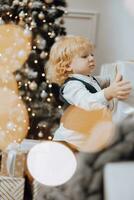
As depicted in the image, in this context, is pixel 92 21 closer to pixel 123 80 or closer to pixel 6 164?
pixel 123 80

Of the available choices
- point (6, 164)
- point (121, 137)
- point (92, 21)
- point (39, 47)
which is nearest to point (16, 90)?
point (39, 47)

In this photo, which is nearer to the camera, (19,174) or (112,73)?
(112,73)

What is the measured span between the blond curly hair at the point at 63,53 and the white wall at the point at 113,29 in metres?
0.06

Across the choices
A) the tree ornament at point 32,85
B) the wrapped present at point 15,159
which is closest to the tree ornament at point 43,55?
the tree ornament at point 32,85

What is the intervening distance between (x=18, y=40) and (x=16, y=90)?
0.65ft

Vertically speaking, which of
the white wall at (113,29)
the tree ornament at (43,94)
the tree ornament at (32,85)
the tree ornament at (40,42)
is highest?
the white wall at (113,29)

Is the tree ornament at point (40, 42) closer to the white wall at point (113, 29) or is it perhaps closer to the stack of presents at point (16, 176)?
the white wall at point (113, 29)

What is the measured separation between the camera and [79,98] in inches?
49.6

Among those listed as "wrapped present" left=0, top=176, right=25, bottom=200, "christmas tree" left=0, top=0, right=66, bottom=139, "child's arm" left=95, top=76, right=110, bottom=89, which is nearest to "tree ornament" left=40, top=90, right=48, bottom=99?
"christmas tree" left=0, top=0, right=66, bottom=139

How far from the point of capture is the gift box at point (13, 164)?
1388 mm

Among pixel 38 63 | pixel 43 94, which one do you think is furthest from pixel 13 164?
pixel 38 63

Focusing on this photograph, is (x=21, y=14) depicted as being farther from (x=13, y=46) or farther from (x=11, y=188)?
(x=11, y=188)

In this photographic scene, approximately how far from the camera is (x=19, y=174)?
1.40 meters

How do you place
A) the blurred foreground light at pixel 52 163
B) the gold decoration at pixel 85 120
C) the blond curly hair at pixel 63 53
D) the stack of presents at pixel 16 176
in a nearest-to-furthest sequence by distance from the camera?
the blurred foreground light at pixel 52 163
the gold decoration at pixel 85 120
the blond curly hair at pixel 63 53
the stack of presents at pixel 16 176
